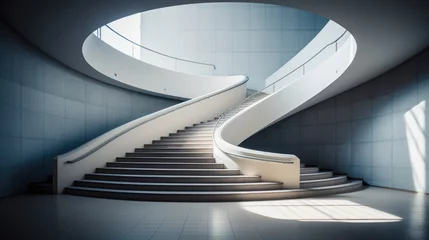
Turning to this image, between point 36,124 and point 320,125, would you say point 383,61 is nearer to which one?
point 320,125

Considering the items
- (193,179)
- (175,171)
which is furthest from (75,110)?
(193,179)

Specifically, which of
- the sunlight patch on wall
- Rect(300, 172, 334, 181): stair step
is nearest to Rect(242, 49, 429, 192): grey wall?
the sunlight patch on wall

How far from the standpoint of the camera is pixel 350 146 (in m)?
12.5

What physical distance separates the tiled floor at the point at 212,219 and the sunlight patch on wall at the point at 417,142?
1715mm

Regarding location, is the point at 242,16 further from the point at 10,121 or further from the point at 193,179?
the point at 10,121

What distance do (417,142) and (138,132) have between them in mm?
8333

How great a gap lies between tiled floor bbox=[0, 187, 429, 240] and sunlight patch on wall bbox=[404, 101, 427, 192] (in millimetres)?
1715

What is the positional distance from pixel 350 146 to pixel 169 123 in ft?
22.2

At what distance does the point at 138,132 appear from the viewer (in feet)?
37.3

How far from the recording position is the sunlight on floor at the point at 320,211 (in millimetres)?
5613

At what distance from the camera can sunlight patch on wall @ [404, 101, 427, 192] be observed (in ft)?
29.2

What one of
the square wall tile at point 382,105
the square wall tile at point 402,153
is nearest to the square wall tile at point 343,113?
the square wall tile at point 382,105

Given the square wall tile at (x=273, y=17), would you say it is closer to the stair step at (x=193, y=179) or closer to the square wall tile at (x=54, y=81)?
the square wall tile at (x=54, y=81)

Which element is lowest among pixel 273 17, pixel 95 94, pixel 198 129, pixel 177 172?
pixel 177 172
